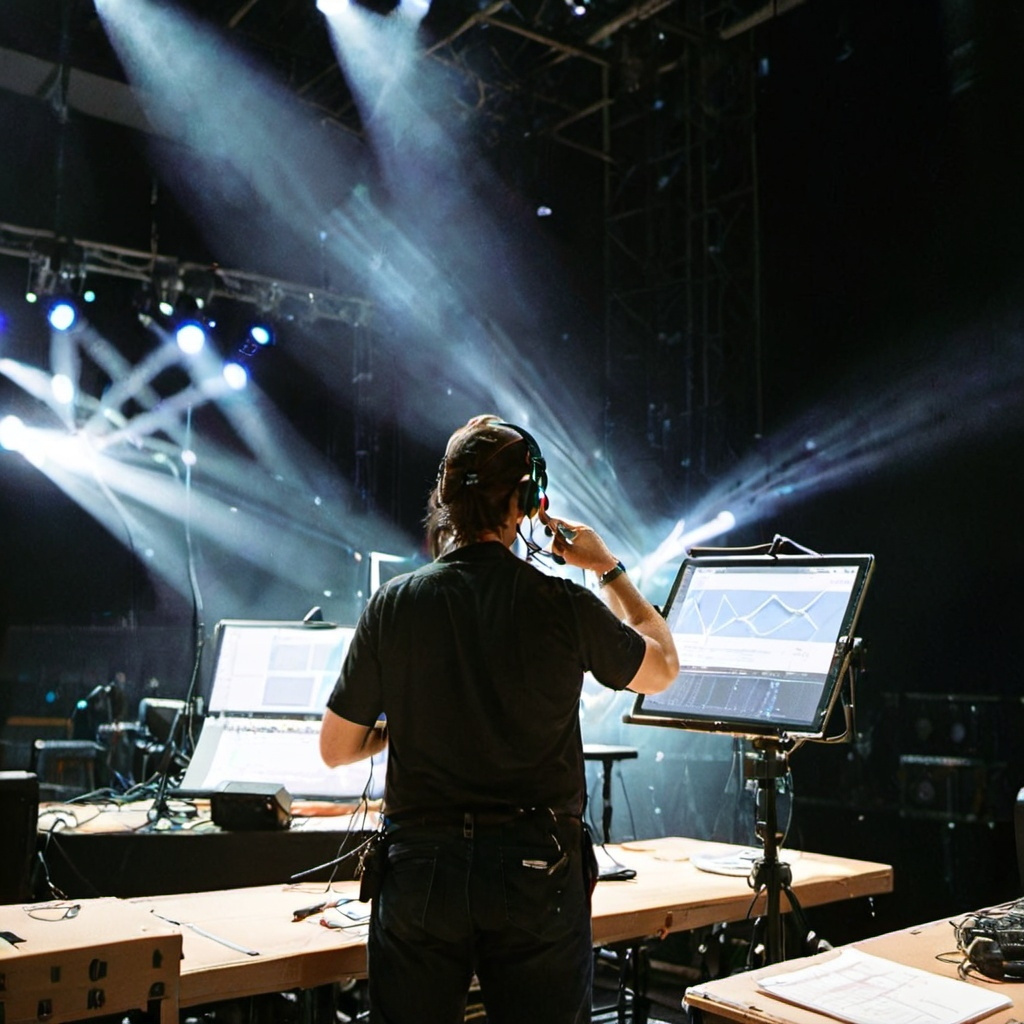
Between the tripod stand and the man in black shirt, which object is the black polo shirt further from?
the tripod stand

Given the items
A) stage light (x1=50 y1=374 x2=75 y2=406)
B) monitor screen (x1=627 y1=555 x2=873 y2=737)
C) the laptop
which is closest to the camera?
monitor screen (x1=627 y1=555 x2=873 y2=737)

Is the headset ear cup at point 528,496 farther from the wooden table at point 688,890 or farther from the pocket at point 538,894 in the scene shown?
the wooden table at point 688,890

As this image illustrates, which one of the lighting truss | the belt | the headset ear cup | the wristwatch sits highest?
the lighting truss

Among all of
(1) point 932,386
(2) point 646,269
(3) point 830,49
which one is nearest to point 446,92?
(2) point 646,269

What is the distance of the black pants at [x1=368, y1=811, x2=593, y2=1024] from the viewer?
1573mm

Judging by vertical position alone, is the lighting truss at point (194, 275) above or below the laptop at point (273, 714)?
above

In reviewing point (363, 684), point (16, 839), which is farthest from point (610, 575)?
point (16, 839)

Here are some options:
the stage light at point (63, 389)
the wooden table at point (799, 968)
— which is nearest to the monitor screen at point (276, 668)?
the wooden table at point (799, 968)

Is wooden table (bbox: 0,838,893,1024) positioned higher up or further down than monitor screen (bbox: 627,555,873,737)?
further down

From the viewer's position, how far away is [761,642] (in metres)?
2.30

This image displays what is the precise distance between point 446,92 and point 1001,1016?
722 centimetres

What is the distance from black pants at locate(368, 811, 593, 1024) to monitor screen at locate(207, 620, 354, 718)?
1468mm

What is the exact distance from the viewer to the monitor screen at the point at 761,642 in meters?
2.16

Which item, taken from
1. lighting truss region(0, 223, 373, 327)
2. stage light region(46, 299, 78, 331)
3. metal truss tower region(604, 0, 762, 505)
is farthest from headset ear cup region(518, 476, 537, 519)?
stage light region(46, 299, 78, 331)
